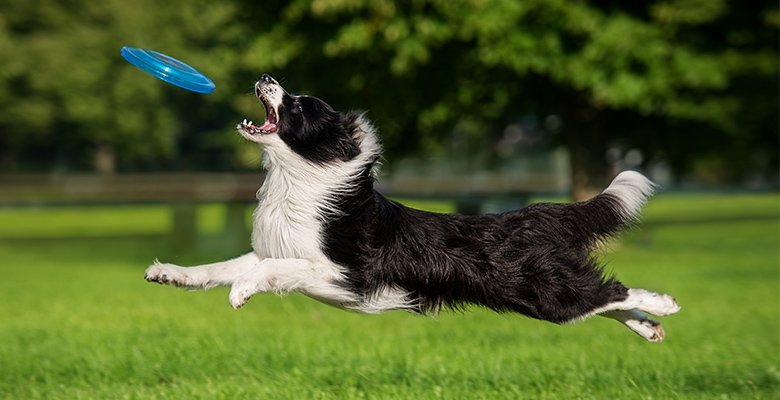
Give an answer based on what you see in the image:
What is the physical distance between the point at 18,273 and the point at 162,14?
1692 centimetres

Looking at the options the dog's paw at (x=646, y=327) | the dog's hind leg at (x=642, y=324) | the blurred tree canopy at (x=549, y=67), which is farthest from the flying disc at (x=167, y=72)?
the blurred tree canopy at (x=549, y=67)

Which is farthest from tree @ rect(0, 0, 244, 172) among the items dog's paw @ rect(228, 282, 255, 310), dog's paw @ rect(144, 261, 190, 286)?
dog's paw @ rect(228, 282, 255, 310)

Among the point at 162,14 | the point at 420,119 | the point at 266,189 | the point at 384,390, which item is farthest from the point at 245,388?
the point at 162,14

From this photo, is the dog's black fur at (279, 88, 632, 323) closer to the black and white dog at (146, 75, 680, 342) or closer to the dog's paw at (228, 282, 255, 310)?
the black and white dog at (146, 75, 680, 342)

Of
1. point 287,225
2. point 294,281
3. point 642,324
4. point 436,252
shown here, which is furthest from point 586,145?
point 294,281

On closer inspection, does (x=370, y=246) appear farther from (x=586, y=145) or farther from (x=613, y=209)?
(x=586, y=145)

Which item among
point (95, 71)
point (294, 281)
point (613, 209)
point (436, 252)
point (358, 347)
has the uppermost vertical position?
point (95, 71)

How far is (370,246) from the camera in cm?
404

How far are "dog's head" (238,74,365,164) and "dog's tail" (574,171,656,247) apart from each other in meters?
1.45

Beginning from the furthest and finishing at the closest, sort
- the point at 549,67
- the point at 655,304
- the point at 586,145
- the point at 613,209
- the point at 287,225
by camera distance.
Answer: the point at 586,145, the point at 549,67, the point at 613,209, the point at 655,304, the point at 287,225

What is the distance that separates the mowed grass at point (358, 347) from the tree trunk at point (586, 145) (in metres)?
1.82

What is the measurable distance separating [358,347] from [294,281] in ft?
11.7

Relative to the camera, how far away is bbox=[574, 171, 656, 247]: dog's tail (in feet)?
14.8

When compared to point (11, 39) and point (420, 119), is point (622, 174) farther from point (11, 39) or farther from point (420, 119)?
point (11, 39)
